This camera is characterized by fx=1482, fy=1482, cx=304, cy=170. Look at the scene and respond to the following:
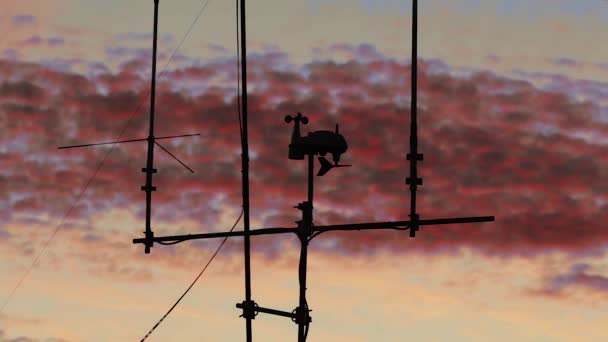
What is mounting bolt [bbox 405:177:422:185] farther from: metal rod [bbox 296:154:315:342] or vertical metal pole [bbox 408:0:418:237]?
metal rod [bbox 296:154:315:342]

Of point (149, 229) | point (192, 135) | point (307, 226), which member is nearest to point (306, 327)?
point (307, 226)

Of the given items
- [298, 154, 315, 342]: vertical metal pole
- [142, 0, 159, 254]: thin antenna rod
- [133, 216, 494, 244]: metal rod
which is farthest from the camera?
[142, 0, 159, 254]: thin antenna rod

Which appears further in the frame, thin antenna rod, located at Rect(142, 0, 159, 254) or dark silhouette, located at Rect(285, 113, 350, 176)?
thin antenna rod, located at Rect(142, 0, 159, 254)

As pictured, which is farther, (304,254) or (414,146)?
(304,254)

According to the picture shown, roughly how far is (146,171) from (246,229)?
488 centimetres

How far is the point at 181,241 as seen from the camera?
41.3 metres

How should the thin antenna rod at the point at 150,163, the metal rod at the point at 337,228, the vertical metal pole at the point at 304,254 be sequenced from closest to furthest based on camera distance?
the metal rod at the point at 337,228 → the vertical metal pole at the point at 304,254 → the thin antenna rod at the point at 150,163

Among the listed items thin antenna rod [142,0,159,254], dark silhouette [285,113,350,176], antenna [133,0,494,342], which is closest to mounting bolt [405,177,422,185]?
antenna [133,0,494,342]

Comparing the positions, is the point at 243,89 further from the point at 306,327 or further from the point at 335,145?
the point at 306,327

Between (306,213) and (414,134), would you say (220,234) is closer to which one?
(306,213)

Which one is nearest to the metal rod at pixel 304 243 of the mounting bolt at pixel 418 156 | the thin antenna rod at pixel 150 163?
the mounting bolt at pixel 418 156

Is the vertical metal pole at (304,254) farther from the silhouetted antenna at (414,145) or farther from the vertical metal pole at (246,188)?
the silhouetted antenna at (414,145)

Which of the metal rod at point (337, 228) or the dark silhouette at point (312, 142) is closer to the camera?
the metal rod at point (337, 228)

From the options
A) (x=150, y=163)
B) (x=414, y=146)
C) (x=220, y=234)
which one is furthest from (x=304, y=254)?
(x=150, y=163)
